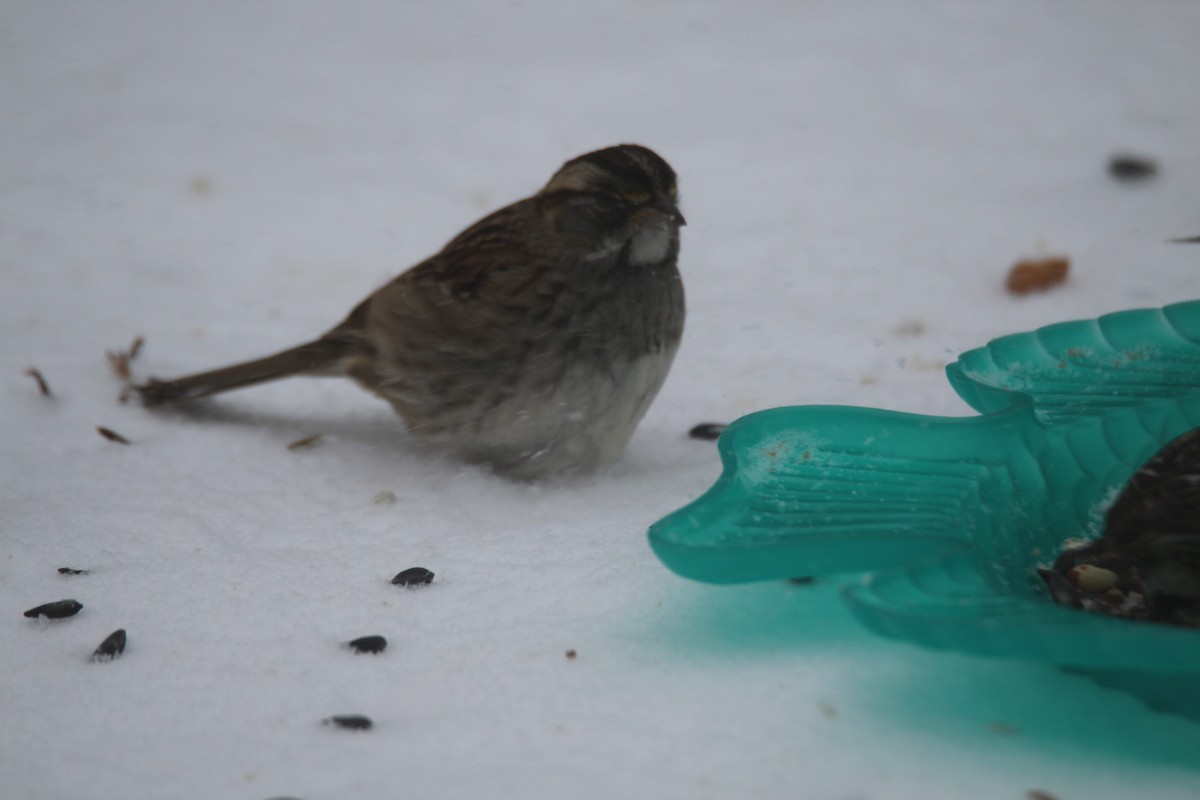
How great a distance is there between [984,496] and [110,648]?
5.25 feet

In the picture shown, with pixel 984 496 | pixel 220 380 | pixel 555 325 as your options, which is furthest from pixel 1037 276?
pixel 220 380

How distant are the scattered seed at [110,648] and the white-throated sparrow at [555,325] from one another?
1.16m

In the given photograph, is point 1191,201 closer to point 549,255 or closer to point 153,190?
point 549,255

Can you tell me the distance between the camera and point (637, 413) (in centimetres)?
317

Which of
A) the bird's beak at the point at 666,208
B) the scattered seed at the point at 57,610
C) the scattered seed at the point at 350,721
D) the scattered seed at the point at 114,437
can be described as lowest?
the scattered seed at the point at 114,437

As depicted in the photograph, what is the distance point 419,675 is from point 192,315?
276 centimetres

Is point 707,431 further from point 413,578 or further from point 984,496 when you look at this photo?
point 984,496

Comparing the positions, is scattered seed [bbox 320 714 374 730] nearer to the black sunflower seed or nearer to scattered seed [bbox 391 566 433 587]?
the black sunflower seed

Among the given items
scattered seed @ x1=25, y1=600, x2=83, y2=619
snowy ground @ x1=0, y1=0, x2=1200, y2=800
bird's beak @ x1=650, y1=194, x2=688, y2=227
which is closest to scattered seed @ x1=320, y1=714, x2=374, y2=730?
snowy ground @ x1=0, y1=0, x2=1200, y2=800

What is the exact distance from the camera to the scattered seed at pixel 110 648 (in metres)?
2.22

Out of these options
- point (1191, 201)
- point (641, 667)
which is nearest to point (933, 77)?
point (1191, 201)

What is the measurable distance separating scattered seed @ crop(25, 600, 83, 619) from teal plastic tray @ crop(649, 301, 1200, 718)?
123cm

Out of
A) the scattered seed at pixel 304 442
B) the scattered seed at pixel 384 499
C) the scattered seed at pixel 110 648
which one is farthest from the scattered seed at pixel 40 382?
the scattered seed at pixel 110 648

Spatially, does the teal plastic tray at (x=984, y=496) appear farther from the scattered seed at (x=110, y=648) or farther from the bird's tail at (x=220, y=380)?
Result: the bird's tail at (x=220, y=380)
